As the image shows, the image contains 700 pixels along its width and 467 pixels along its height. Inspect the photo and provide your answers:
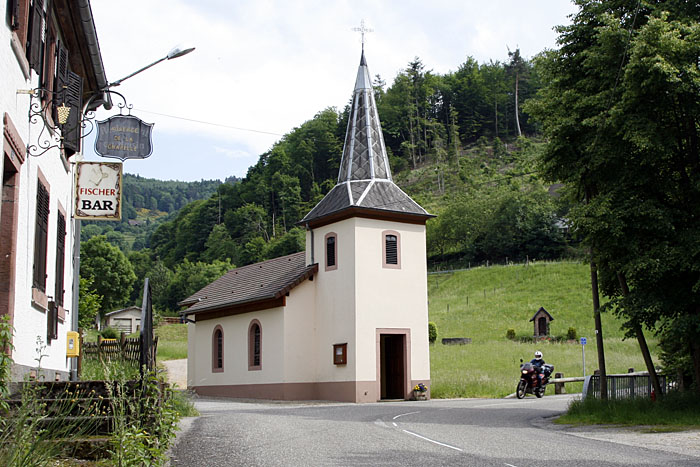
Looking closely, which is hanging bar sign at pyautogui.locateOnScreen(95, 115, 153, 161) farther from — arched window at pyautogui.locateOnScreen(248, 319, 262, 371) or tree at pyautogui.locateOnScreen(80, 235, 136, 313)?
tree at pyautogui.locateOnScreen(80, 235, 136, 313)

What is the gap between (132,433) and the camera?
22.4 ft

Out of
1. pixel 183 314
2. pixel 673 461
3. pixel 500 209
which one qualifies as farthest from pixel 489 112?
pixel 673 461

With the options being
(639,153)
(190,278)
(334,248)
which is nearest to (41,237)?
(639,153)

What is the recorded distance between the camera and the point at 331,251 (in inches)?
1221

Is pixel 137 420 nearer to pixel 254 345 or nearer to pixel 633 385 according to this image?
pixel 633 385

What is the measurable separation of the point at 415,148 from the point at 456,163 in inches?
543

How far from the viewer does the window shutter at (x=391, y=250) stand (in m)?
30.1

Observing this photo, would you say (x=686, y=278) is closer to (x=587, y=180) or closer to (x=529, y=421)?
(x=587, y=180)

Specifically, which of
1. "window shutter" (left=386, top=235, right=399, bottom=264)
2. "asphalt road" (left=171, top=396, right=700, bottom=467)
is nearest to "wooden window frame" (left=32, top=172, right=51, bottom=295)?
"asphalt road" (left=171, top=396, right=700, bottom=467)

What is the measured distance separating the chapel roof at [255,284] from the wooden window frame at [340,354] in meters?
3.15

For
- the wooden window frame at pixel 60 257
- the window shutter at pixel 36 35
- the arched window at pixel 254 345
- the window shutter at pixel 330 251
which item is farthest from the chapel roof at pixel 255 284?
the window shutter at pixel 36 35

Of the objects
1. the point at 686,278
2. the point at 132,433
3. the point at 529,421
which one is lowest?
the point at 529,421

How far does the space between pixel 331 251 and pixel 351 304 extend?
2925mm

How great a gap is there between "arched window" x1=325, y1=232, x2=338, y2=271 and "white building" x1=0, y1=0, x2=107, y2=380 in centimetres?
1582
